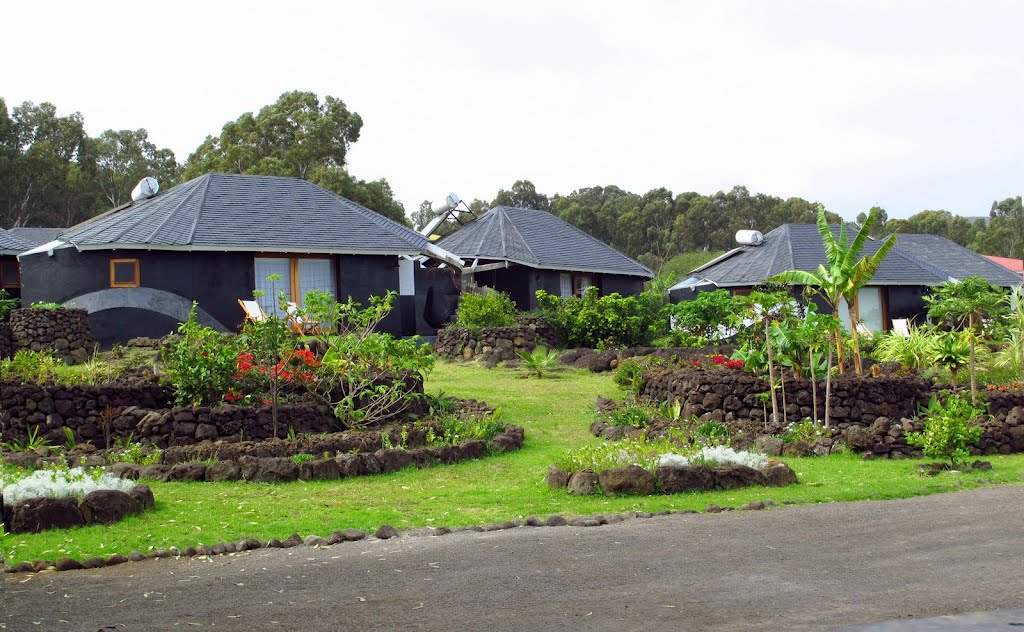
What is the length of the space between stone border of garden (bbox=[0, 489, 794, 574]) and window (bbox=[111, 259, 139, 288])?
16771mm

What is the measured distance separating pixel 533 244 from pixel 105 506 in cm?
2455

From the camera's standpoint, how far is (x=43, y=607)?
6.01 metres

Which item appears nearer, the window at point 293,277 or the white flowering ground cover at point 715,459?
the white flowering ground cover at point 715,459

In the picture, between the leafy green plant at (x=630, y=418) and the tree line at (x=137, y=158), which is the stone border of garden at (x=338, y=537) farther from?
the tree line at (x=137, y=158)

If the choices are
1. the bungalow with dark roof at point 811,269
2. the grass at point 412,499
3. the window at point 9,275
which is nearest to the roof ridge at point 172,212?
the window at point 9,275

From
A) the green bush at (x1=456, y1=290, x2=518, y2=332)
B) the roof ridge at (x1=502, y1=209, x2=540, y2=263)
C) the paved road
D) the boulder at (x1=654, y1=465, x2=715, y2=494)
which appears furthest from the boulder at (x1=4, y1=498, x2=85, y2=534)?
the roof ridge at (x1=502, y1=209, x2=540, y2=263)

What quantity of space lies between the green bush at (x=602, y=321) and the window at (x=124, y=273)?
385 inches

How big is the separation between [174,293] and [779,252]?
2133 centimetres

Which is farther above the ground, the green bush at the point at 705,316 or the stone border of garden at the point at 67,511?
the green bush at the point at 705,316

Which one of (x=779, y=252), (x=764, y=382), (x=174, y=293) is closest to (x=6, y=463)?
(x=764, y=382)

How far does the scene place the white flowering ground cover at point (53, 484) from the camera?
27.2 ft

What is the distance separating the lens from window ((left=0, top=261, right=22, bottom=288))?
30672 mm

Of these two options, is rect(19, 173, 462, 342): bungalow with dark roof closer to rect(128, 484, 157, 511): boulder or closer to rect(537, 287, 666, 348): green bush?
rect(537, 287, 666, 348): green bush

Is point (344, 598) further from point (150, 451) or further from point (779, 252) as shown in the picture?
point (779, 252)
